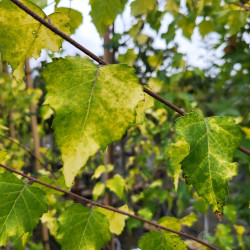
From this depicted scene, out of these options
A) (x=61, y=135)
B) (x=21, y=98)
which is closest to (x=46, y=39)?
(x=61, y=135)

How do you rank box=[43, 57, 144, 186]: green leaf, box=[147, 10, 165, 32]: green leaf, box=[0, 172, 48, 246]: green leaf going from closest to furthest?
box=[43, 57, 144, 186]: green leaf, box=[0, 172, 48, 246]: green leaf, box=[147, 10, 165, 32]: green leaf

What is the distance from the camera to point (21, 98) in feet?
6.97


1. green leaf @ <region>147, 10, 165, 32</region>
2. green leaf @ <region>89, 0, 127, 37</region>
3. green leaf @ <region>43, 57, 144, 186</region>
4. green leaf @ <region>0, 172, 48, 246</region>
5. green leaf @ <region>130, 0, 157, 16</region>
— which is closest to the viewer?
green leaf @ <region>43, 57, 144, 186</region>

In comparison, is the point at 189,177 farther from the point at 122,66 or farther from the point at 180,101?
the point at 180,101

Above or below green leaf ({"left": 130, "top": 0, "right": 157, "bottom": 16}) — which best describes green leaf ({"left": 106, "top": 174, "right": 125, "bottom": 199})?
below

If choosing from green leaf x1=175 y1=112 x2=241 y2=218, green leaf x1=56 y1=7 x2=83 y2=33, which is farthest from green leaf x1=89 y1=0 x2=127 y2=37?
green leaf x1=175 y1=112 x2=241 y2=218

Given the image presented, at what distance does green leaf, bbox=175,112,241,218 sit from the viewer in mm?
268

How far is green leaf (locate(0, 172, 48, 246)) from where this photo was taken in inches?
13.7

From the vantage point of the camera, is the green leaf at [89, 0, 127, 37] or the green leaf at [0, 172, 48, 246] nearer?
the green leaf at [0, 172, 48, 246]

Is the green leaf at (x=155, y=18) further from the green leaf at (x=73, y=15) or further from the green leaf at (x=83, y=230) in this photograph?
the green leaf at (x=83, y=230)

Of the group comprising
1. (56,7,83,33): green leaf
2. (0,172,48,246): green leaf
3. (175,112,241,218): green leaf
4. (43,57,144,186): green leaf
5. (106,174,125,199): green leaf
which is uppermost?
(56,7,83,33): green leaf

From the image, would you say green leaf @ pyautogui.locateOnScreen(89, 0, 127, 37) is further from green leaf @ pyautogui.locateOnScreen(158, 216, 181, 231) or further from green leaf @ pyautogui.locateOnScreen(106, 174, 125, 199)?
green leaf @ pyautogui.locateOnScreen(106, 174, 125, 199)

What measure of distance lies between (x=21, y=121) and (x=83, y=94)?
233cm

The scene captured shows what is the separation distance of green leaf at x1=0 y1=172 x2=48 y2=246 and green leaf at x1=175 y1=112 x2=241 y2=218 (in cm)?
23
